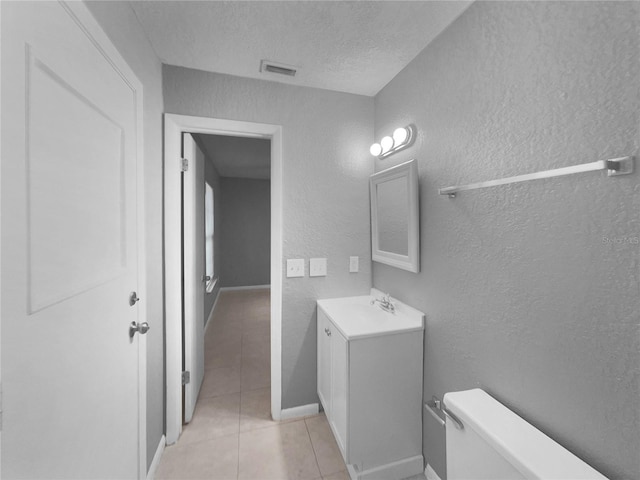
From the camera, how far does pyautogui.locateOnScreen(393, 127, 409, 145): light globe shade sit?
5.03 feet

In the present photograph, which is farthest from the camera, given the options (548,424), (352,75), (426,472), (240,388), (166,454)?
(240,388)

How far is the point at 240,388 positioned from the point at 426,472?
1.42 meters

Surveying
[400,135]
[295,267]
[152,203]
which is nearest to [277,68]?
[400,135]

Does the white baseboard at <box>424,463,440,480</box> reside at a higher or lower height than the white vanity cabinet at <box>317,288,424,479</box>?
lower

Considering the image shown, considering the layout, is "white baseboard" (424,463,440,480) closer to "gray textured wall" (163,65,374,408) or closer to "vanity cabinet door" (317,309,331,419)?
"vanity cabinet door" (317,309,331,419)

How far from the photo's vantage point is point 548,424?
0.85 meters

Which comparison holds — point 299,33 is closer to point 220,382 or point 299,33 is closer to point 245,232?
point 220,382

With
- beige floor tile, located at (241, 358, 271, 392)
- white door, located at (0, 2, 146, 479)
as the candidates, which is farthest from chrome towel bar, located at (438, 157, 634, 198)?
beige floor tile, located at (241, 358, 271, 392)

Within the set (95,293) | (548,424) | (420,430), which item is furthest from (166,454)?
(548,424)

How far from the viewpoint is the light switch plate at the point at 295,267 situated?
179 centimetres

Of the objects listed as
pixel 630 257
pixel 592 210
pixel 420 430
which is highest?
pixel 592 210

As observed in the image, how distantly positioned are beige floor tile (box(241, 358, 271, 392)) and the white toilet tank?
5.27ft

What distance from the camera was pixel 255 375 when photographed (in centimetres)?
236

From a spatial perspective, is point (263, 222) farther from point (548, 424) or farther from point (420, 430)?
point (548, 424)
